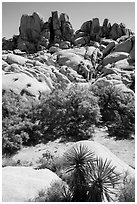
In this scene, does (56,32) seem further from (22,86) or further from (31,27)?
(22,86)

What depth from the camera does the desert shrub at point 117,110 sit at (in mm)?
20981

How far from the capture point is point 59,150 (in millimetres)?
15945

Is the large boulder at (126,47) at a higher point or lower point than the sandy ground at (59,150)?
higher

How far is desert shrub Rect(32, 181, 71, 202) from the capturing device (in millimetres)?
8137

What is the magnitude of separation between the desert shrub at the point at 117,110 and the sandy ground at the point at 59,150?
1804 millimetres

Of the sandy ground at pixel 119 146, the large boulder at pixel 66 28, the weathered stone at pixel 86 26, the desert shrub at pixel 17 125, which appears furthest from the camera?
the large boulder at pixel 66 28

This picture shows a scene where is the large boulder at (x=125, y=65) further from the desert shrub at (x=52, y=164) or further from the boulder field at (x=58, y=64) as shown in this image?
the desert shrub at (x=52, y=164)

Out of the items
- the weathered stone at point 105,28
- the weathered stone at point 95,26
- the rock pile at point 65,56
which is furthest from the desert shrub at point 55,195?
the weathered stone at point 105,28

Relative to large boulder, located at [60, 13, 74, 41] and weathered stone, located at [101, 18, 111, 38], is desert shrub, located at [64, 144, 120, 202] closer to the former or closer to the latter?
weathered stone, located at [101, 18, 111, 38]

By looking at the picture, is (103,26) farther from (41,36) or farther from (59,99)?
(59,99)

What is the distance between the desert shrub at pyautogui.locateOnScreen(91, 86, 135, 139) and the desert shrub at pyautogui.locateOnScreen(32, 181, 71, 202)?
12.3m

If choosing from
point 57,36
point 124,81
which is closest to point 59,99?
point 124,81

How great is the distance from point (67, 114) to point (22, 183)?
1122cm

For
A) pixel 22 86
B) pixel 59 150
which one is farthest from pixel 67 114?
pixel 22 86
